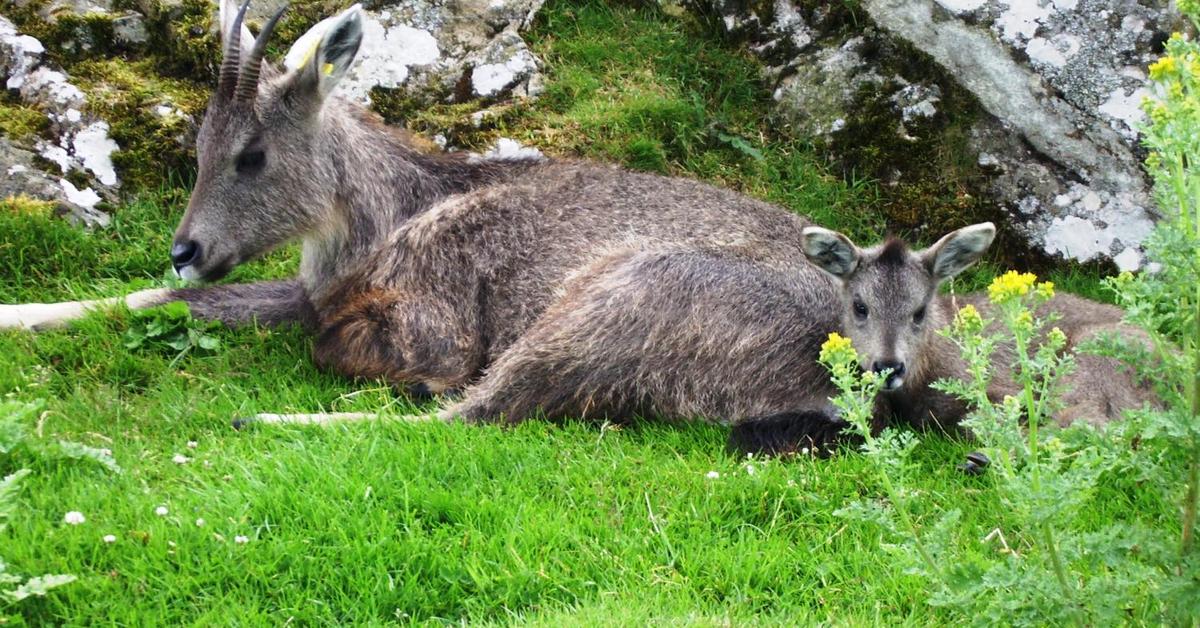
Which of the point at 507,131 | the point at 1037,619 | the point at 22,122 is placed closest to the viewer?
the point at 1037,619

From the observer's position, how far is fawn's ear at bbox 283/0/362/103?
23.1 feet

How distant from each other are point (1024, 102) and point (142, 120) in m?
6.10

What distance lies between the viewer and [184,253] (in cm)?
707

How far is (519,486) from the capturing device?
570cm

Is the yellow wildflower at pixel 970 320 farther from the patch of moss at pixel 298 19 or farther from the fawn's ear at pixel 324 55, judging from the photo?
the patch of moss at pixel 298 19

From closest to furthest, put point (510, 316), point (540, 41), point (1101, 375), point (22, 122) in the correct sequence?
1. point (1101, 375)
2. point (510, 316)
3. point (22, 122)
4. point (540, 41)

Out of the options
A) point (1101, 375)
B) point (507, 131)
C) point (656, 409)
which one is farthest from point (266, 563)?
point (507, 131)

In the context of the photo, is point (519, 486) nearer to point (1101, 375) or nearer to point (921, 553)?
point (921, 553)

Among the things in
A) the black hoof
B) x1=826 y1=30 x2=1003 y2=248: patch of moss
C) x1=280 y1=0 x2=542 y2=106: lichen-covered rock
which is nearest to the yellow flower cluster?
the black hoof

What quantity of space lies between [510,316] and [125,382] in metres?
2.15

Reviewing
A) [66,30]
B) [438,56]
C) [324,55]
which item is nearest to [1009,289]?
[324,55]

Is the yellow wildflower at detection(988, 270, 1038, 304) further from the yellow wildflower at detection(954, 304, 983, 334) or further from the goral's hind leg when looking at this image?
the goral's hind leg

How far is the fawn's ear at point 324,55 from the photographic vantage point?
7.04 meters

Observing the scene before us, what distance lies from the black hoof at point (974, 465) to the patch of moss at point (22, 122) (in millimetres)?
6390
